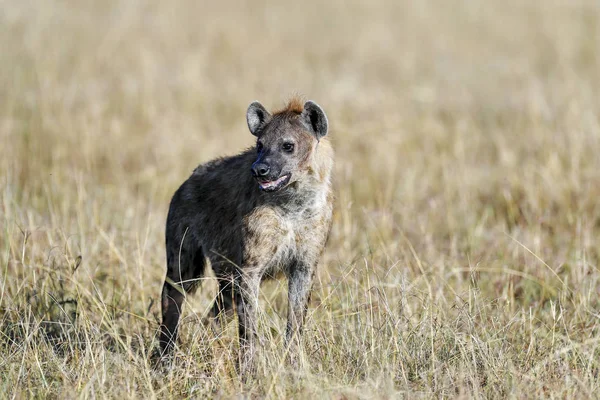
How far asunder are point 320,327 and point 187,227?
1.11 m

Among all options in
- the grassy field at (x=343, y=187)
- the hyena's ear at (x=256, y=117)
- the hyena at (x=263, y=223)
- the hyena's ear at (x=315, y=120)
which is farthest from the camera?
the hyena's ear at (x=256, y=117)

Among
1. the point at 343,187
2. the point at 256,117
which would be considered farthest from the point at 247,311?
the point at 343,187

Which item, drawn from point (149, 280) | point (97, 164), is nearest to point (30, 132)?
point (97, 164)

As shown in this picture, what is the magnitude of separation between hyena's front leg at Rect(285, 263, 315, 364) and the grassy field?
0.12 metres

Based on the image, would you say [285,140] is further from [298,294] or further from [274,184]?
[298,294]

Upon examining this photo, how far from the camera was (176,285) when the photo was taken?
531 centimetres

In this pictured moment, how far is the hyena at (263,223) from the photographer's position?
5.02 m

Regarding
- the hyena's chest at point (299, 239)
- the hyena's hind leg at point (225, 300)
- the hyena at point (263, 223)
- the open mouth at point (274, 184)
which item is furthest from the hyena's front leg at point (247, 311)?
the open mouth at point (274, 184)

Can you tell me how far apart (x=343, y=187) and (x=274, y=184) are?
3784mm

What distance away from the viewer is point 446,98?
40.4 feet

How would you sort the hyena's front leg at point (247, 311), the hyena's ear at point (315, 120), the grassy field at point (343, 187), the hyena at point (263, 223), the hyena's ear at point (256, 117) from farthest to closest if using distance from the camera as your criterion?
the hyena's ear at point (256, 117) → the hyena's ear at point (315, 120) → the hyena at point (263, 223) → the hyena's front leg at point (247, 311) → the grassy field at point (343, 187)

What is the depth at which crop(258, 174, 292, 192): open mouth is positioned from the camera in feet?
16.2

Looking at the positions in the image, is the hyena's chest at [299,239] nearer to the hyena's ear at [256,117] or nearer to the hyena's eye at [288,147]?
the hyena's eye at [288,147]

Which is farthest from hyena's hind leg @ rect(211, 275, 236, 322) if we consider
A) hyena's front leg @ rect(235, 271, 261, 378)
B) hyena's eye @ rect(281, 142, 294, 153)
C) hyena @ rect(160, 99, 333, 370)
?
hyena's eye @ rect(281, 142, 294, 153)
